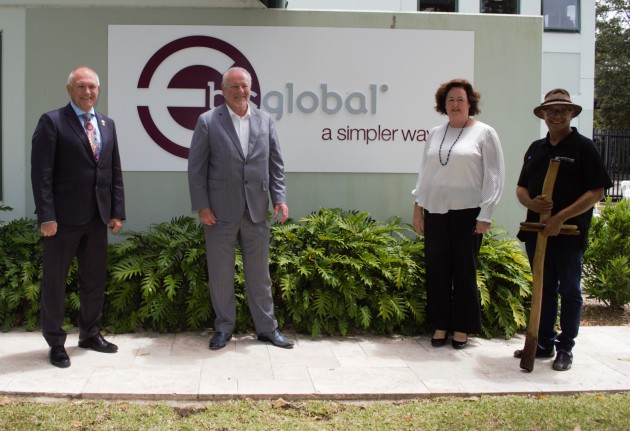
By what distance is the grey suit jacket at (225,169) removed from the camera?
5.18 meters

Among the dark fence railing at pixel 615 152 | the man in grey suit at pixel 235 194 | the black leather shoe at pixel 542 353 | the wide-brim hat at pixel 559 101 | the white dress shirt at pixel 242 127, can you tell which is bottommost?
the black leather shoe at pixel 542 353

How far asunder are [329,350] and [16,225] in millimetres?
3010

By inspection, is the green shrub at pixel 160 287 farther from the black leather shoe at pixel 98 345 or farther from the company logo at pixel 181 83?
the company logo at pixel 181 83

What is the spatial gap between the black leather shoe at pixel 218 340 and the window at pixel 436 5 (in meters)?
16.4

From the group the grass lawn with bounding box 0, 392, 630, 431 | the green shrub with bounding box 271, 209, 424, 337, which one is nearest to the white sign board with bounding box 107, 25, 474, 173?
the green shrub with bounding box 271, 209, 424, 337

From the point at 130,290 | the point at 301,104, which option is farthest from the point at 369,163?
the point at 130,290

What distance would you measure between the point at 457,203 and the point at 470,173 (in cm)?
24

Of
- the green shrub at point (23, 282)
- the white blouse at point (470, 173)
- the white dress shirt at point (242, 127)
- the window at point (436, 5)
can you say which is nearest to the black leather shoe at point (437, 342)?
the white blouse at point (470, 173)

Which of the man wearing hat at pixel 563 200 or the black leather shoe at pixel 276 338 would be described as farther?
the black leather shoe at pixel 276 338

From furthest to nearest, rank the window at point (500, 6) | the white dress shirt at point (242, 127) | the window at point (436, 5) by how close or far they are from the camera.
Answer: the window at point (500, 6), the window at point (436, 5), the white dress shirt at point (242, 127)

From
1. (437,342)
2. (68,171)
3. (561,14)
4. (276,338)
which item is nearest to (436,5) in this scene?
(561,14)

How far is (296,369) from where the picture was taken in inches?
190

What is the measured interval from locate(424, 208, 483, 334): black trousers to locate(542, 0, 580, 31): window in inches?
746

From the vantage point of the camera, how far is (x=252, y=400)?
4.27m
